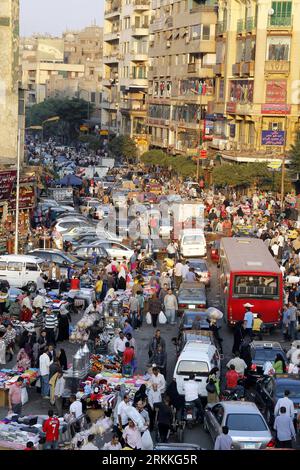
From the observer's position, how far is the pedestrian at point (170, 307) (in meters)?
28.4

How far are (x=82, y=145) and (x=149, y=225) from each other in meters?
69.4

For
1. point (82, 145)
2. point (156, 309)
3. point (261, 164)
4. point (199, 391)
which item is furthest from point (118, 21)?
point (199, 391)

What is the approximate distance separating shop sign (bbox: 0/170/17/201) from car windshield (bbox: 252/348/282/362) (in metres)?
20.4

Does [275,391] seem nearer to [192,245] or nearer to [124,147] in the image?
[192,245]

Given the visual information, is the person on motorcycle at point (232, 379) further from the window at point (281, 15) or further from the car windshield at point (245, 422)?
the window at point (281, 15)

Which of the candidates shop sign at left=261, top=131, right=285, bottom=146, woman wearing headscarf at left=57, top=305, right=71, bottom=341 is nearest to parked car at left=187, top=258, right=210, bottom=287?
woman wearing headscarf at left=57, top=305, right=71, bottom=341

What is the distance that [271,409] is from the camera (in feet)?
63.8

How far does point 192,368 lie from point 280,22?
155ft

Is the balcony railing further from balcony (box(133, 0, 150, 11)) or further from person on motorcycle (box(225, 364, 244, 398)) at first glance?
person on motorcycle (box(225, 364, 244, 398))

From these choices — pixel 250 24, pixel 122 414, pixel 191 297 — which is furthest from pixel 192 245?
pixel 250 24

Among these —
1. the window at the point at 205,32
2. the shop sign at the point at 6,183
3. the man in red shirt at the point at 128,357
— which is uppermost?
the window at the point at 205,32

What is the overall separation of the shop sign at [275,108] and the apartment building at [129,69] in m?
28.2

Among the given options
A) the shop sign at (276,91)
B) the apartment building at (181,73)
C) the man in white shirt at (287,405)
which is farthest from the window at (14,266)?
the apartment building at (181,73)

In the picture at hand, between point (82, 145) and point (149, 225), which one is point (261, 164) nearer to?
point (149, 225)
